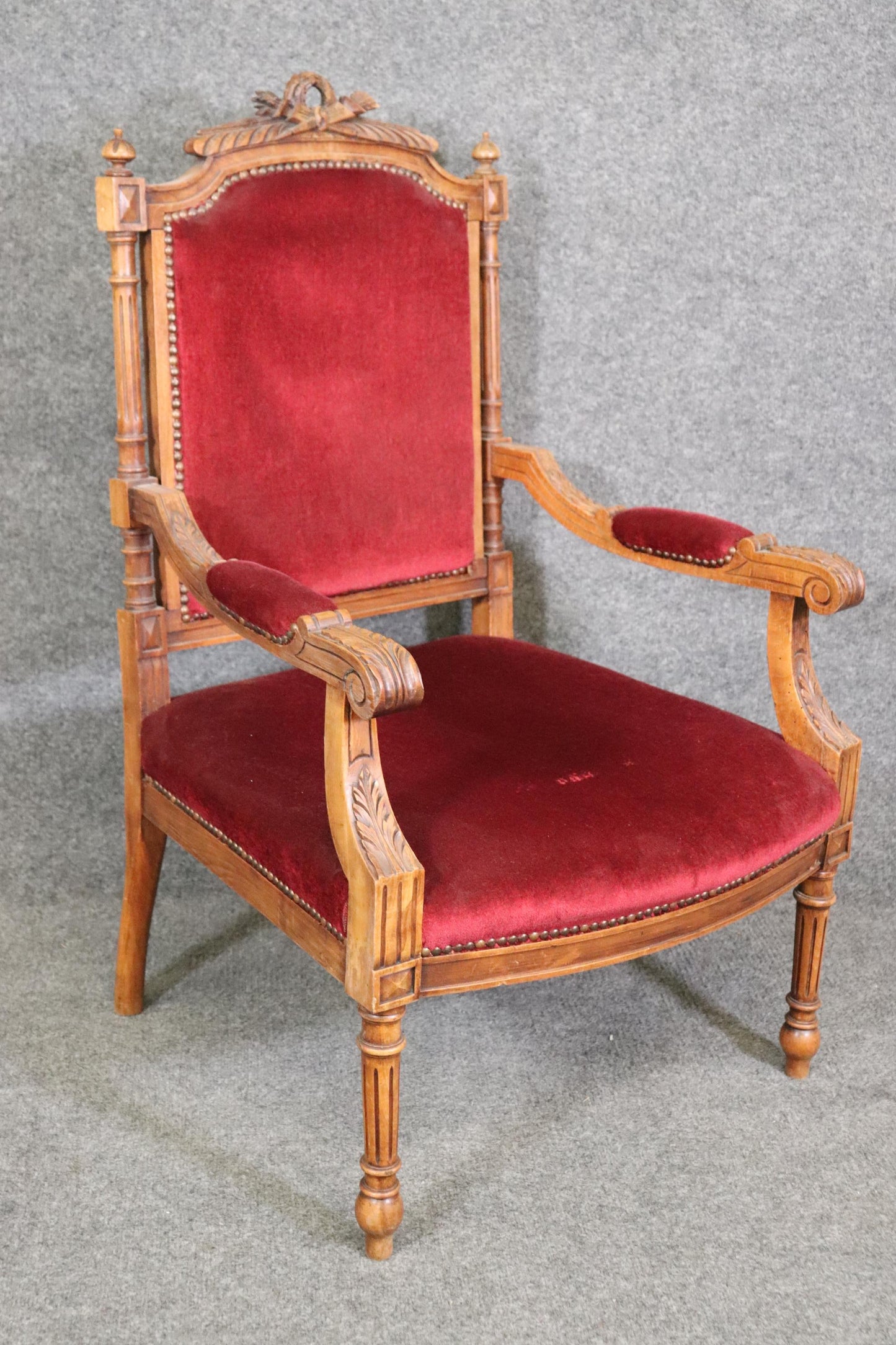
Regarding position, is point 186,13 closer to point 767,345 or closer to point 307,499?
point 307,499

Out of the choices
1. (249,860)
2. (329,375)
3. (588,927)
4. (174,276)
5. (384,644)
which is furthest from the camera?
(329,375)

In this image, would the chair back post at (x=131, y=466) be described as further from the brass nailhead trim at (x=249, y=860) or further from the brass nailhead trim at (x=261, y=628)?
the brass nailhead trim at (x=261, y=628)

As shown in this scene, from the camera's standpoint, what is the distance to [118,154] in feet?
5.11

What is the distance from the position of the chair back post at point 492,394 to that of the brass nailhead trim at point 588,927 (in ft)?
2.06

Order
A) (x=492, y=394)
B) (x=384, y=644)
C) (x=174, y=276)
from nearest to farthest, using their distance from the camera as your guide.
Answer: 1. (x=384, y=644)
2. (x=174, y=276)
3. (x=492, y=394)

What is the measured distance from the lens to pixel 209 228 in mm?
1628

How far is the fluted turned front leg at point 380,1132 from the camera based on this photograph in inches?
52.7

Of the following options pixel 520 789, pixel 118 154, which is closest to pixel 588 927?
pixel 520 789

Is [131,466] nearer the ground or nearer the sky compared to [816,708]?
nearer the sky

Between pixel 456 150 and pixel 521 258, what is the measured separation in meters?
0.18

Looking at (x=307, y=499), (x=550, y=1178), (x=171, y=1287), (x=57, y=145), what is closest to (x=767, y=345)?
(x=307, y=499)

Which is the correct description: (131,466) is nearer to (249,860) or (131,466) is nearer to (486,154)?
(249,860)

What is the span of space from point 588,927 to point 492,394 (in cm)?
84

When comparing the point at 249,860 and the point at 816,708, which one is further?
the point at 816,708
